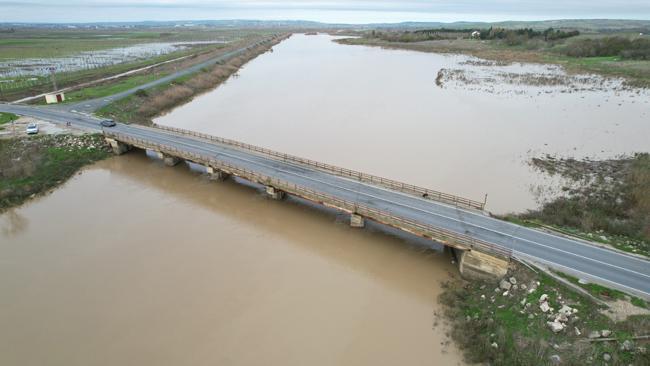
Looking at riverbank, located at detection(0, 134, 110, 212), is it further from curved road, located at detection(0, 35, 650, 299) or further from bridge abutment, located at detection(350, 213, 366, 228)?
bridge abutment, located at detection(350, 213, 366, 228)

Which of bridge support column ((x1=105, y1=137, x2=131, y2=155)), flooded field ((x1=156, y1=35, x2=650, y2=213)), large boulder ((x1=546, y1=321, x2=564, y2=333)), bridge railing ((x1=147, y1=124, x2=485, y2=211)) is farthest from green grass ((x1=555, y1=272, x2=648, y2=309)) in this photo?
bridge support column ((x1=105, y1=137, x2=131, y2=155))

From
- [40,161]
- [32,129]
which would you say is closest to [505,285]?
[40,161]

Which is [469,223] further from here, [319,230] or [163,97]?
[163,97]

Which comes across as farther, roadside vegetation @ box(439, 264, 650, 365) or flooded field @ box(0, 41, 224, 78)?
flooded field @ box(0, 41, 224, 78)

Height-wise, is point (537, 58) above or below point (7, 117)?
above

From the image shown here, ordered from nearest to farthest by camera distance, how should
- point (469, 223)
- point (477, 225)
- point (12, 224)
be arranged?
Answer: 1. point (477, 225)
2. point (469, 223)
3. point (12, 224)

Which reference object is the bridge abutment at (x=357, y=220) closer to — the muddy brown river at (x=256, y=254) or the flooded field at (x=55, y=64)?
the muddy brown river at (x=256, y=254)
